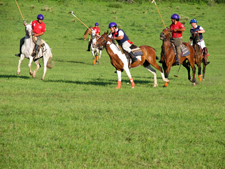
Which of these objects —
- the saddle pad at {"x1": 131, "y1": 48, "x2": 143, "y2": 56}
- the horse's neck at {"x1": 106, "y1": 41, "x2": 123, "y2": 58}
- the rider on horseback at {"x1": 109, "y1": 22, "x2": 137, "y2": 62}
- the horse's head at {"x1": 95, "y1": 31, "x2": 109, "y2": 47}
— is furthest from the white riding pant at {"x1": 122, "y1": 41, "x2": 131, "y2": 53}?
the horse's head at {"x1": 95, "y1": 31, "x2": 109, "y2": 47}

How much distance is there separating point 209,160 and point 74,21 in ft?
142

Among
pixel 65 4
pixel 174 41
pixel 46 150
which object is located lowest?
pixel 46 150

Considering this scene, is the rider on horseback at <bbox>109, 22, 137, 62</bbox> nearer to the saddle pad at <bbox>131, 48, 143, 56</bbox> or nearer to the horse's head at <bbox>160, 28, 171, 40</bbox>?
the saddle pad at <bbox>131, 48, 143, 56</bbox>

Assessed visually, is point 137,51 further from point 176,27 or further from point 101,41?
point 176,27

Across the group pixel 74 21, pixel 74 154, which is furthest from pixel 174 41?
pixel 74 21

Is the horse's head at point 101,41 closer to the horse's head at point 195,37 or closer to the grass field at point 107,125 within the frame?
the grass field at point 107,125

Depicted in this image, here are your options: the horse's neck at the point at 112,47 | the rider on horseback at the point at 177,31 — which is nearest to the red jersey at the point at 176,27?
the rider on horseback at the point at 177,31

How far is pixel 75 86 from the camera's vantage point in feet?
48.8

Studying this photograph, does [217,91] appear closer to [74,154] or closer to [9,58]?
[74,154]

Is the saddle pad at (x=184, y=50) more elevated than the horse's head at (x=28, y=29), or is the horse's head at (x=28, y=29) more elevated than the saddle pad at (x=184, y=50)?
the horse's head at (x=28, y=29)

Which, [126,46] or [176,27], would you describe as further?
[176,27]

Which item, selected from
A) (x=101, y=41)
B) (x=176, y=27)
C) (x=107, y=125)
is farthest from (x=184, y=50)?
(x=107, y=125)

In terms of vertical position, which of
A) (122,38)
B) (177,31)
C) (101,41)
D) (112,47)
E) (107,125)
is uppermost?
(177,31)

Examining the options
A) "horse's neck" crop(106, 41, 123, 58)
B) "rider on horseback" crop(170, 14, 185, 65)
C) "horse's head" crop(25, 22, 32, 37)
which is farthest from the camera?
"horse's head" crop(25, 22, 32, 37)
